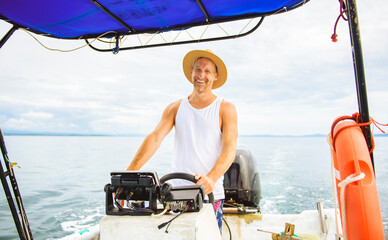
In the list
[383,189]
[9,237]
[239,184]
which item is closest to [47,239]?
[9,237]

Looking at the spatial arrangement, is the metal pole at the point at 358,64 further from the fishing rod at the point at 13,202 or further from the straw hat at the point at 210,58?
the fishing rod at the point at 13,202

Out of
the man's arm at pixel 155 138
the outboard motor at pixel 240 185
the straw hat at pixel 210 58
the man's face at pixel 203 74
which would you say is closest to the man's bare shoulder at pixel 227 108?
the man's face at pixel 203 74

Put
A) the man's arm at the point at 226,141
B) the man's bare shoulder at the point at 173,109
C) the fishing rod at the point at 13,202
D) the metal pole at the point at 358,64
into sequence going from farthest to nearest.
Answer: the man's bare shoulder at the point at 173,109 → the fishing rod at the point at 13,202 → the man's arm at the point at 226,141 → the metal pole at the point at 358,64

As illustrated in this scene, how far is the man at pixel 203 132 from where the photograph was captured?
6.88ft

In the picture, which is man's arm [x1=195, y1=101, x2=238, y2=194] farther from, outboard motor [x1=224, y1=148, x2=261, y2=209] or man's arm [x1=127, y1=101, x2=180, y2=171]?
outboard motor [x1=224, y1=148, x2=261, y2=209]

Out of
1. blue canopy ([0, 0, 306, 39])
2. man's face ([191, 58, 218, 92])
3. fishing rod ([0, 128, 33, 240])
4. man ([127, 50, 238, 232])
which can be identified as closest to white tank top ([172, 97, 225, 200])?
man ([127, 50, 238, 232])

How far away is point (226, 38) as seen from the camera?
2395 mm

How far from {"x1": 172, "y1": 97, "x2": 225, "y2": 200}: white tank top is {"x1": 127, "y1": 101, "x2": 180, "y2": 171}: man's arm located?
203 mm

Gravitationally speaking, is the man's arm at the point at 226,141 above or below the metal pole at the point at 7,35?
below

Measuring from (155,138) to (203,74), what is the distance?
0.65 metres

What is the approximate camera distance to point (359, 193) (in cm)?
128

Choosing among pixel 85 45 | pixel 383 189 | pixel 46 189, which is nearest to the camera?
pixel 85 45

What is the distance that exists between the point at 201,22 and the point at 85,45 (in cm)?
109

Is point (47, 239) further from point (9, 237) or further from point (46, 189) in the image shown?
point (46, 189)
